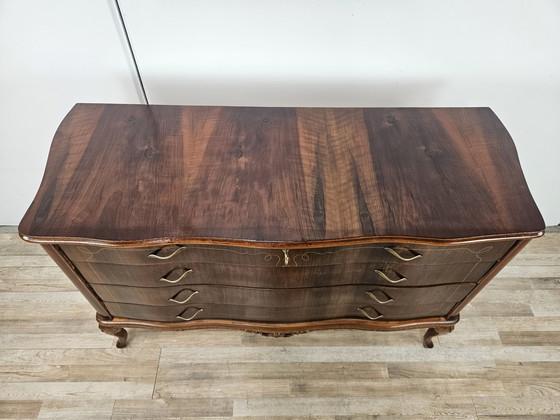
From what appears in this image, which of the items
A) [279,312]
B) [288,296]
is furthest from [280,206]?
[279,312]

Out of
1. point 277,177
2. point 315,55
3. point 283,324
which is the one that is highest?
point 315,55

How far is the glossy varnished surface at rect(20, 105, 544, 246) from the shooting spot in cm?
76

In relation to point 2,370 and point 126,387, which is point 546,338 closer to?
point 126,387

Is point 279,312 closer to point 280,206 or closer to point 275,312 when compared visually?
point 275,312

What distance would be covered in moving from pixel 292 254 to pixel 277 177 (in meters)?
0.18

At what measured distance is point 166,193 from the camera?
2.63 ft

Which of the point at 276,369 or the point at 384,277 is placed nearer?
the point at 384,277

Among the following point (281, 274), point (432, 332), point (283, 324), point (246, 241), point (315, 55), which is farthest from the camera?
point (432, 332)

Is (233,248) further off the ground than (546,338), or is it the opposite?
(233,248)

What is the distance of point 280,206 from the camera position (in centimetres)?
79

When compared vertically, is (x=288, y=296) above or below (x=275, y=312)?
above

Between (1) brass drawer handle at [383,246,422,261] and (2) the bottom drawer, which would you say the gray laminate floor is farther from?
(1) brass drawer handle at [383,246,422,261]

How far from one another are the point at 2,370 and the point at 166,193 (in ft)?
3.39

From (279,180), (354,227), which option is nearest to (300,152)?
(279,180)
